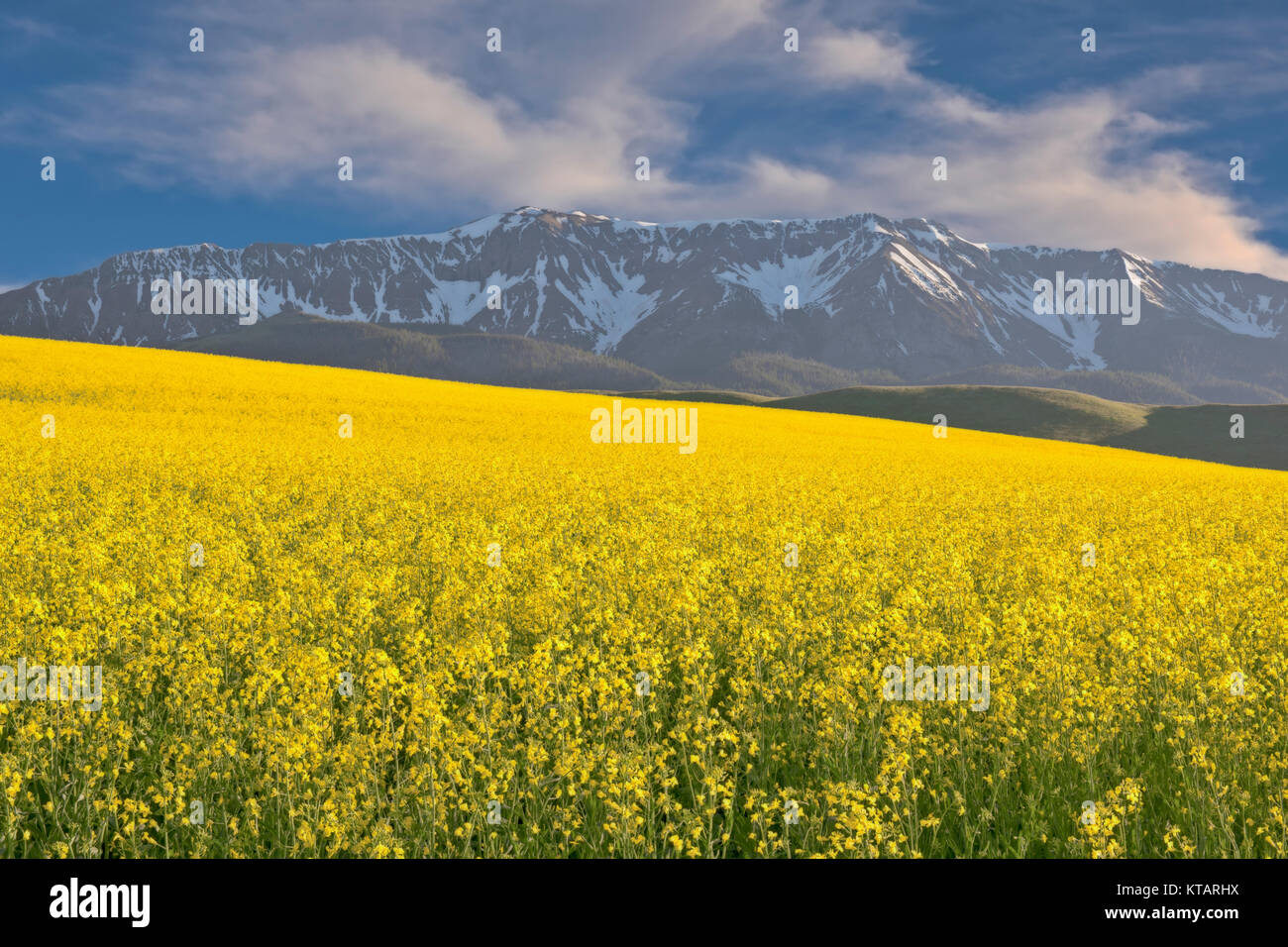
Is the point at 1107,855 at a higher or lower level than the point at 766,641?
lower

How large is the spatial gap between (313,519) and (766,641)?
37.0 ft

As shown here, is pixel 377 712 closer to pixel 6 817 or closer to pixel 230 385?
pixel 6 817

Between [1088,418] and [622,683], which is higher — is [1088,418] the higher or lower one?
the higher one

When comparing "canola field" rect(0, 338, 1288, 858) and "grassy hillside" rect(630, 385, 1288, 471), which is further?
"grassy hillside" rect(630, 385, 1288, 471)

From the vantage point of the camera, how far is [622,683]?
595 cm

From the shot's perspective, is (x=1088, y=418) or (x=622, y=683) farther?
(x=1088, y=418)

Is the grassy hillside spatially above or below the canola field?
above

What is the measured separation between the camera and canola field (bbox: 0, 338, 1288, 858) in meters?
5.51

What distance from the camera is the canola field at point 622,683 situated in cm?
551

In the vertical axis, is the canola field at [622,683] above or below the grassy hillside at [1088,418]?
below

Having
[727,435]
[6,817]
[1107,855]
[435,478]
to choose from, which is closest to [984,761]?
[1107,855]

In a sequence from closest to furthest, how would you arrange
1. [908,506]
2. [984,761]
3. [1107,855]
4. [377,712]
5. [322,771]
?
[1107,855], [322,771], [984,761], [377,712], [908,506]

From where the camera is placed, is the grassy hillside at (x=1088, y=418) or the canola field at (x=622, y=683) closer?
the canola field at (x=622, y=683)

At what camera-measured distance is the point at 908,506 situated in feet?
63.5
